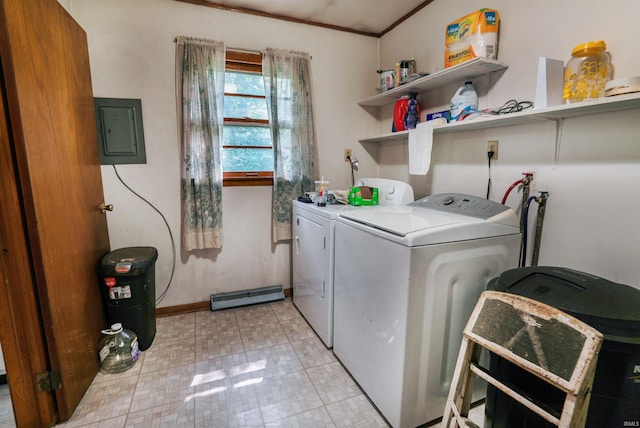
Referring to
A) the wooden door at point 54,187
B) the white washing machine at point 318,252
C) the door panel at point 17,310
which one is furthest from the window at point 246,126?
the door panel at point 17,310

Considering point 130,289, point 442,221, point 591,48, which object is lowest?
point 130,289

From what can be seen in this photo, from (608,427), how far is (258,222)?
2.31 meters

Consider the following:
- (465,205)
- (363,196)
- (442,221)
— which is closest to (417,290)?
(442,221)

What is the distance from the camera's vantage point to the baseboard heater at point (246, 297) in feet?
8.33

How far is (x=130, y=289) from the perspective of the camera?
6.18 feet

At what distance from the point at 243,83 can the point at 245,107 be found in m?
0.19

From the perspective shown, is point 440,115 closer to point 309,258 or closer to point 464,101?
point 464,101

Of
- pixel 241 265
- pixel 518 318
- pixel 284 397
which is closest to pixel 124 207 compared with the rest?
pixel 241 265


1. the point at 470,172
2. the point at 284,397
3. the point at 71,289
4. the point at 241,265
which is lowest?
the point at 284,397

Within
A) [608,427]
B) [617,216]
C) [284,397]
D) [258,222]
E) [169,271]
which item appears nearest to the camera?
[608,427]

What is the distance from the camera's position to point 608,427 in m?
0.90

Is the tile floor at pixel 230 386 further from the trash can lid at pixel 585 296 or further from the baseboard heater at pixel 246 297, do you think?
the trash can lid at pixel 585 296

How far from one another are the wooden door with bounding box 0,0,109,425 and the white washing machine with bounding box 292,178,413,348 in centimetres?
135

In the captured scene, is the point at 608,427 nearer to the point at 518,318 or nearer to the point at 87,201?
the point at 518,318
